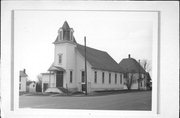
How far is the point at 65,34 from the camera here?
388cm

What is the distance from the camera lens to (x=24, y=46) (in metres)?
3.91

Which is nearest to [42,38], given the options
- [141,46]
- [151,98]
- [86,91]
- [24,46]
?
[24,46]

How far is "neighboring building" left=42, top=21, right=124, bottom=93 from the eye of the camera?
12.8 ft

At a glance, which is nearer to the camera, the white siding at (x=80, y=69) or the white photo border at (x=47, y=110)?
the white photo border at (x=47, y=110)

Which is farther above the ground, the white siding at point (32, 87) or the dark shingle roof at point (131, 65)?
the dark shingle roof at point (131, 65)

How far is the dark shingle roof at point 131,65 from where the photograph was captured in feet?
12.7

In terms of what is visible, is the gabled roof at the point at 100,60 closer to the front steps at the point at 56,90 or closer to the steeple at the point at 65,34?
the steeple at the point at 65,34

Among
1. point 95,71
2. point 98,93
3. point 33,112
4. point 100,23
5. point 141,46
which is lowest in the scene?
point 33,112

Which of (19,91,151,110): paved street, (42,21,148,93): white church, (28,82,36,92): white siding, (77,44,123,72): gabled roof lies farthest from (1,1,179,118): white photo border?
(77,44,123,72): gabled roof

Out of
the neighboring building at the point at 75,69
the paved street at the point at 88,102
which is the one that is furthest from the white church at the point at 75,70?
the paved street at the point at 88,102

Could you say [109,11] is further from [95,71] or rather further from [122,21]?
[95,71]

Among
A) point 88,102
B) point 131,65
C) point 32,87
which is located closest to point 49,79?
point 32,87

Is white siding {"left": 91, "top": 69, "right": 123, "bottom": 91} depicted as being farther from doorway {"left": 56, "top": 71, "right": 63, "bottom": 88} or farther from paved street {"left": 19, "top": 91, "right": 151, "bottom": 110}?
doorway {"left": 56, "top": 71, "right": 63, "bottom": 88}

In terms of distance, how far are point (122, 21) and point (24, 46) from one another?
4.32ft
